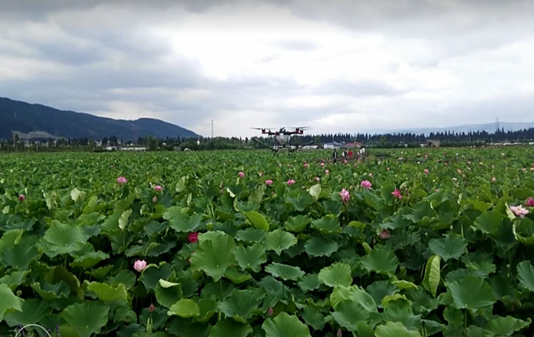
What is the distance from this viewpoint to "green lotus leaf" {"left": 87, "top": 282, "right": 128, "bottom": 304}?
1662 millimetres

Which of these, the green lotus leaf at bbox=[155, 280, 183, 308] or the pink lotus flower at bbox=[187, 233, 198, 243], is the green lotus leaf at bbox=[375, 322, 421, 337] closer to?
the green lotus leaf at bbox=[155, 280, 183, 308]

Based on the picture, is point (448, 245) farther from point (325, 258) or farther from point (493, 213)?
point (325, 258)

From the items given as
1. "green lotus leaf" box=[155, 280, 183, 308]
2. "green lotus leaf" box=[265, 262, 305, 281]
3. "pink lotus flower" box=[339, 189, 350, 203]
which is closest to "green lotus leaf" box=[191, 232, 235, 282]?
"green lotus leaf" box=[155, 280, 183, 308]

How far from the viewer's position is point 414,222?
7.87 ft

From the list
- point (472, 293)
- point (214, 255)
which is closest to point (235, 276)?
point (214, 255)

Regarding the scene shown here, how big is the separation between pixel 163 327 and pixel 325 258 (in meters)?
1.01

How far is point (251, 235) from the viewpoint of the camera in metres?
2.32

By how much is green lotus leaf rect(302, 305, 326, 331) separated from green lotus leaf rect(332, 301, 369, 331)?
12cm

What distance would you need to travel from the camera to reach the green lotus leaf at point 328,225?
95.0 inches

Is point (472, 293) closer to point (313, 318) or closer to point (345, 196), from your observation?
point (313, 318)

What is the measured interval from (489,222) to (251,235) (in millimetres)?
1224

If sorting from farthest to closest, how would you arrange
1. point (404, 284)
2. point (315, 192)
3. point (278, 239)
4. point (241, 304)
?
point (315, 192)
point (278, 239)
point (404, 284)
point (241, 304)

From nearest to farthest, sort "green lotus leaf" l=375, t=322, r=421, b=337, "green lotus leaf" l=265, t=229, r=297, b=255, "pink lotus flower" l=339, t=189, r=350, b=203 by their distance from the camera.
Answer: "green lotus leaf" l=375, t=322, r=421, b=337 < "green lotus leaf" l=265, t=229, r=297, b=255 < "pink lotus flower" l=339, t=189, r=350, b=203

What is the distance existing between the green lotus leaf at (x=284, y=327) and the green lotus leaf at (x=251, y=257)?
47 cm
